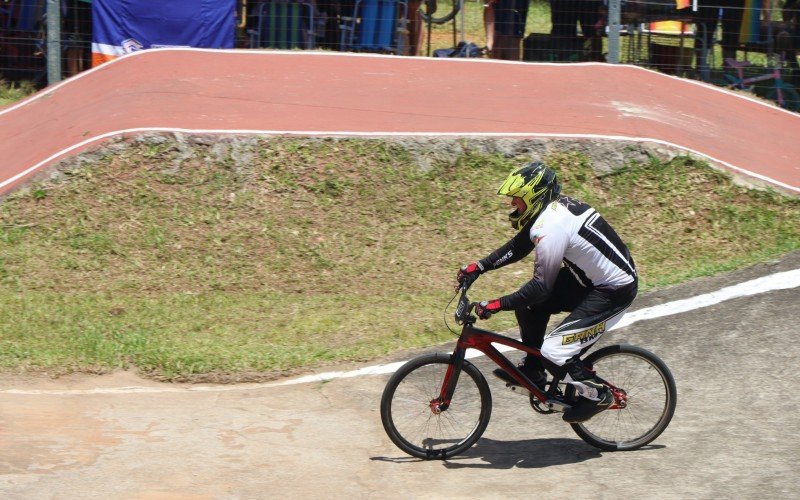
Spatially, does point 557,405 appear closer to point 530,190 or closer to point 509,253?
point 509,253

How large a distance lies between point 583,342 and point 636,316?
9.02 feet

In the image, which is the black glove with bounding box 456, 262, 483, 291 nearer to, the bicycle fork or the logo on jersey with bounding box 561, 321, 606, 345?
the bicycle fork

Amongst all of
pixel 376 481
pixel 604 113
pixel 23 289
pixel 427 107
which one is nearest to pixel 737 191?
pixel 604 113

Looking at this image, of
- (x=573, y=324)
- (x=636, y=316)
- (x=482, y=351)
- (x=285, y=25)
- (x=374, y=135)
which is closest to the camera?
(x=573, y=324)

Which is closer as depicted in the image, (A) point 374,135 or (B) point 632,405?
(B) point 632,405

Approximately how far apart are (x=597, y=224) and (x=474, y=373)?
1.29 m

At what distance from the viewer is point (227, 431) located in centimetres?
680

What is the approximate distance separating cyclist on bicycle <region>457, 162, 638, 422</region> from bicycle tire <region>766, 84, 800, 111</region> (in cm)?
872

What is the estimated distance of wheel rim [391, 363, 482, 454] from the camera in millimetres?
6395

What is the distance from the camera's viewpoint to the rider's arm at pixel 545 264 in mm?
6113

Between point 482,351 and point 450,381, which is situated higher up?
point 482,351

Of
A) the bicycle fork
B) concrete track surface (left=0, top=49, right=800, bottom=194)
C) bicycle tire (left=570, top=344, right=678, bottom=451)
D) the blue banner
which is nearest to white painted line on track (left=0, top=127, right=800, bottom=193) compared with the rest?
concrete track surface (left=0, top=49, right=800, bottom=194)

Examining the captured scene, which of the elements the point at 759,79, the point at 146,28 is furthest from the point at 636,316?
the point at 146,28

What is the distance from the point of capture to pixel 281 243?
33.8 ft
